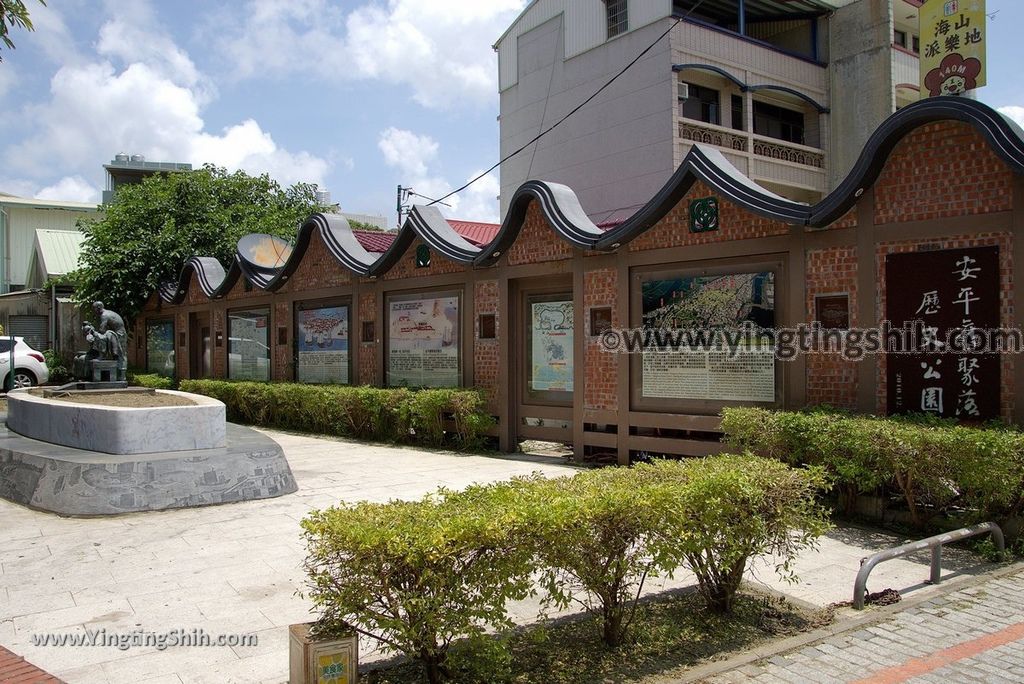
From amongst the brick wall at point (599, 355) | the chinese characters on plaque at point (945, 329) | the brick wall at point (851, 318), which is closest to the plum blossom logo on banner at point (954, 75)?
the brick wall at point (851, 318)

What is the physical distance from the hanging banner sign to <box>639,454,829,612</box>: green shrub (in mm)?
10662

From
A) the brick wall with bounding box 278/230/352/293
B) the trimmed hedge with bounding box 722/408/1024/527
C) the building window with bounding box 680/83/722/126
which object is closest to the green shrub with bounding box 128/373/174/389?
the brick wall with bounding box 278/230/352/293

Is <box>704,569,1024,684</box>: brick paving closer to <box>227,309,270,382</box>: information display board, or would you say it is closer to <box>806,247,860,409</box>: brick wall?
<box>806,247,860,409</box>: brick wall

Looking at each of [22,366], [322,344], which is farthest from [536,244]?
[22,366]

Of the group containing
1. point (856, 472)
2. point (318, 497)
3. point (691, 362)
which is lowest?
point (318, 497)

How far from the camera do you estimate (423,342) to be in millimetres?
15039

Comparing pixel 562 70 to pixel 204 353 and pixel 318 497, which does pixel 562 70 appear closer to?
pixel 204 353

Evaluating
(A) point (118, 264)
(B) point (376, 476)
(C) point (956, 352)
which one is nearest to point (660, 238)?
(C) point (956, 352)

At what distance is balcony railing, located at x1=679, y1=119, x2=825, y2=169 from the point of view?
22156 millimetres

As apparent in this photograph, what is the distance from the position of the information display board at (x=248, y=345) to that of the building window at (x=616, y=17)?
13.0 metres

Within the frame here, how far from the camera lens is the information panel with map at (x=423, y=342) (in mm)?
14453

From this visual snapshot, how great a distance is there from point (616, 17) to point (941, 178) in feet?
57.5

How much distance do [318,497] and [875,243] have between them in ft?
22.7

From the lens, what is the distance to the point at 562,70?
84.3 feet
